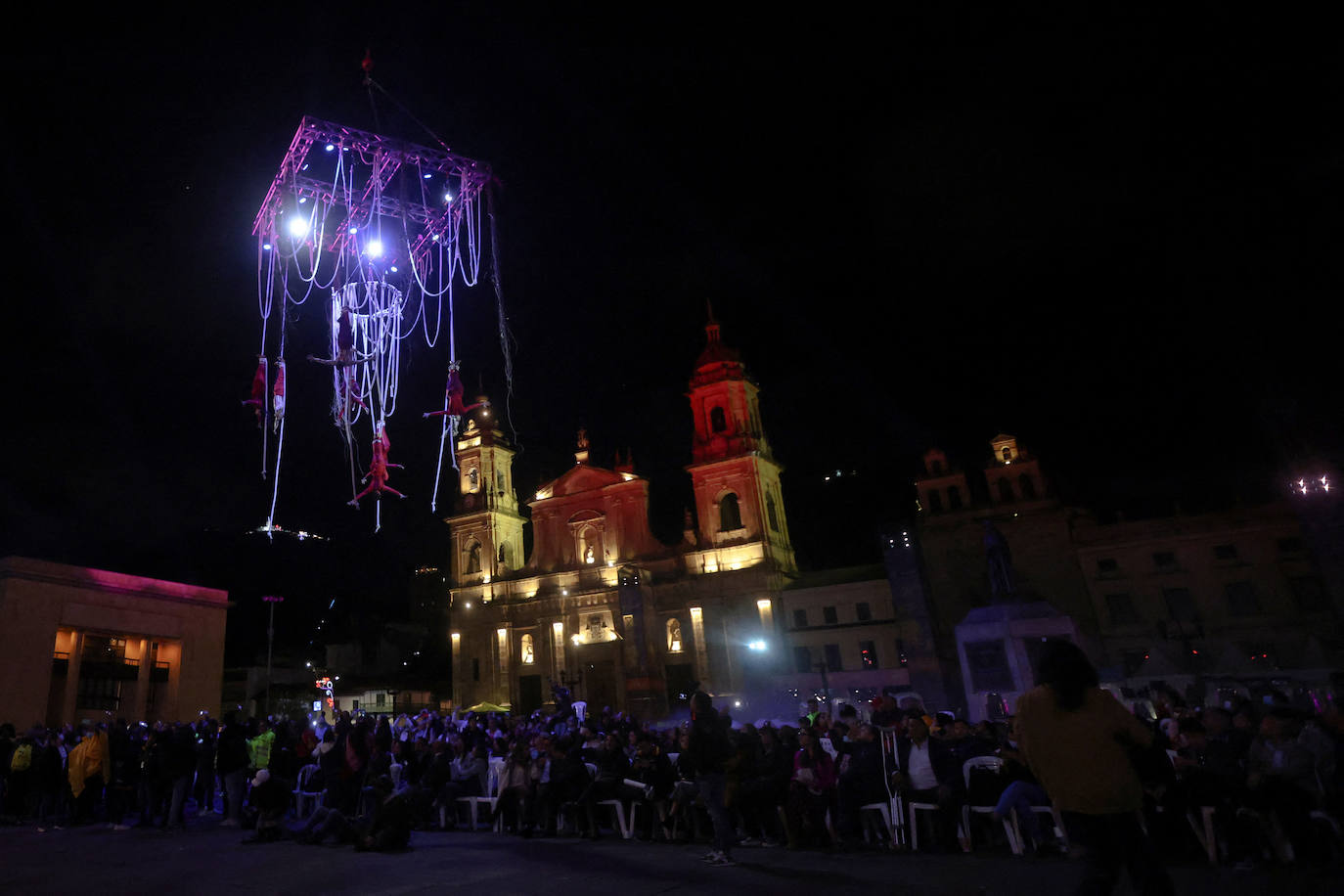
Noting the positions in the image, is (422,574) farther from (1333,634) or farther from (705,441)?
(1333,634)

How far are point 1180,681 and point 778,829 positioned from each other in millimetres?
19042

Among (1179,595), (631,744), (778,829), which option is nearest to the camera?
(778,829)

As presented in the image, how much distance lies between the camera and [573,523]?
46500 mm

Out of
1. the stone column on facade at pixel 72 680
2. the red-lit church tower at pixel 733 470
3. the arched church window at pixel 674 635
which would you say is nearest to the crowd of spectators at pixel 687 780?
the stone column on facade at pixel 72 680

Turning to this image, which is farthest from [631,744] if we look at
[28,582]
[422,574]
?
[422,574]

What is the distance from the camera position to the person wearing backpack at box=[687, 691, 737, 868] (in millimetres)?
7285

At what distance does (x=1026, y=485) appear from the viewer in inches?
1385

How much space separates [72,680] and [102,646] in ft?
5.72

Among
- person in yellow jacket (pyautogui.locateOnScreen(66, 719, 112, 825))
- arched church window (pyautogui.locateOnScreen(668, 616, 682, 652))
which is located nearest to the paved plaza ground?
person in yellow jacket (pyautogui.locateOnScreen(66, 719, 112, 825))

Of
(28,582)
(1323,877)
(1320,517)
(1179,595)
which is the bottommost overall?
(1323,877)

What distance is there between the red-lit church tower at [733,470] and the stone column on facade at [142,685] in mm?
26138

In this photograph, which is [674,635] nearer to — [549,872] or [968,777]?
[968,777]

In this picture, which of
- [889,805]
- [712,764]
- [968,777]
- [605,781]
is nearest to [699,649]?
[605,781]

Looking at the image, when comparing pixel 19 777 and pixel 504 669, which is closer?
pixel 19 777
